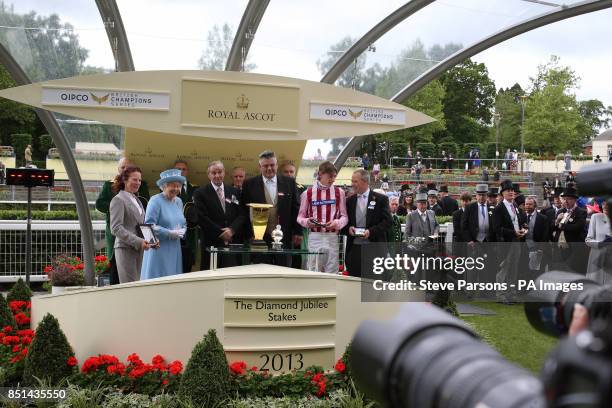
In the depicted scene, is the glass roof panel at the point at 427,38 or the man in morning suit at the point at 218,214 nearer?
the man in morning suit at the point at 218,214

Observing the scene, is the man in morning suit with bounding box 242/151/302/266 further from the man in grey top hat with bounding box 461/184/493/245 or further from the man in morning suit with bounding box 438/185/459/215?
the man in morning suit with bounding box 438/185/459/215

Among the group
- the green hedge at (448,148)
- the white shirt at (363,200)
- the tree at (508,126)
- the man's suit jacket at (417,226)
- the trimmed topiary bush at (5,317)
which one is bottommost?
the trimmed topiary bush at (5,317)

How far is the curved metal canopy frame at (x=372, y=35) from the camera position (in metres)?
14.0

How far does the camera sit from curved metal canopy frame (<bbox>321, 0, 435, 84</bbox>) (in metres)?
14.0

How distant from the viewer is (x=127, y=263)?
9133mm

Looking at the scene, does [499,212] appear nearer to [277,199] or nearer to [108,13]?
[277,199]

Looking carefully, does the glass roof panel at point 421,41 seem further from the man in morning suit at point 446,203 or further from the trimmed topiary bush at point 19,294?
the man in morning suit at point 446,203

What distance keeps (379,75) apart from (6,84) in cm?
4387

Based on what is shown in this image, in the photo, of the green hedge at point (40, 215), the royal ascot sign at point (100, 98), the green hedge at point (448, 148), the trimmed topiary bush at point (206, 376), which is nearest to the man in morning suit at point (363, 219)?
the royal ascot sign at point (100, 98)

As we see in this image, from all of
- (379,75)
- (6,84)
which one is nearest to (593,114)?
(6,84)

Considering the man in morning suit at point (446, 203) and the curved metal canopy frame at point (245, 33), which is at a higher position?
the curved metal canopy frame at point (245, 33)

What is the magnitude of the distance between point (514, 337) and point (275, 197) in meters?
3.62

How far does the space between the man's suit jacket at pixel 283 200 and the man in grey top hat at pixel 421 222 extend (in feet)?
15.6

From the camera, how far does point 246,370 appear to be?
23.8 feet
